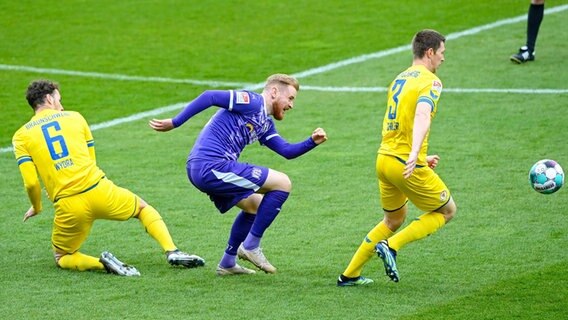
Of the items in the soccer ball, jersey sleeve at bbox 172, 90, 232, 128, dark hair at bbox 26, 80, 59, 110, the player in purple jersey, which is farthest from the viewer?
the soccer ball

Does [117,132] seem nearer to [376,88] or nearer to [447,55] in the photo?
[376,88]

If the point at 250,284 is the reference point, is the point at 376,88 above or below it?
above

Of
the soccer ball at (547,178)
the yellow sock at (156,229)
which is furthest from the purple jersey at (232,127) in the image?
the soccer ball at (547,178)

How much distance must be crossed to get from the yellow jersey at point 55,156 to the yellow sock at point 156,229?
0.48m

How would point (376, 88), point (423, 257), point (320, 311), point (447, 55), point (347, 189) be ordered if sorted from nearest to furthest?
point (320, 311)
point (423, 257)
point (347, 189)
point (376, 88)
point (447, 55)

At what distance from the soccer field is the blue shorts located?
0.70 metres

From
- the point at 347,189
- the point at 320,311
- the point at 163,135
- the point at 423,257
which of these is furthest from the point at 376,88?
the point at 320,311

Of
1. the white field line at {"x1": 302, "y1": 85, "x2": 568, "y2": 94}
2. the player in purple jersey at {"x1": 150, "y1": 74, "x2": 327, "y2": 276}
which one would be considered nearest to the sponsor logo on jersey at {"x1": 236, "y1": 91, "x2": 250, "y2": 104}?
the player in purple jersey at {"x1": 150, "y1": 74, "x2": 327, "y2": 276}

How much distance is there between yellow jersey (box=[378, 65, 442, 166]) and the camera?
26.8 ft

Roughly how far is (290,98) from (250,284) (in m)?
1.44

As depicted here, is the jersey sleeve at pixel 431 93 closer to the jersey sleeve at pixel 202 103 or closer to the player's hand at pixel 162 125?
the jersey sleeve at pixel 202 103

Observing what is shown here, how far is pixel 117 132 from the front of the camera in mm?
13992

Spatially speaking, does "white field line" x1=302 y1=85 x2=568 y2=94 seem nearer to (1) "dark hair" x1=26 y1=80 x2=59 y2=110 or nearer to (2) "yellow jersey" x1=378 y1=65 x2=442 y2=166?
(2) "yellow jersey" x1=378 y1=65 x2=442 y2=166

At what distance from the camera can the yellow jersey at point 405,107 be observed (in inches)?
321
